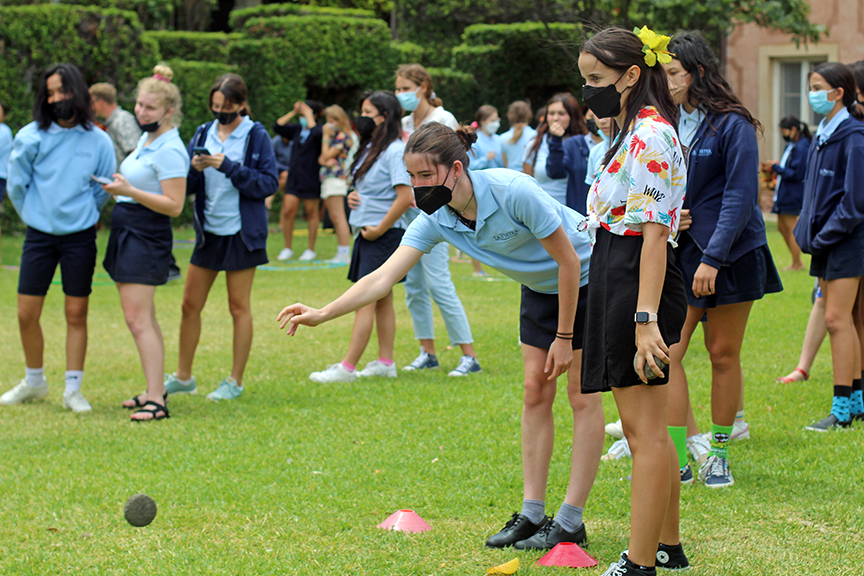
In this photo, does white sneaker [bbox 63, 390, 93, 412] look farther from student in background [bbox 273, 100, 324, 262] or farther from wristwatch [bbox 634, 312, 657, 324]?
student in background [bbox 273, 100, 324, 262]

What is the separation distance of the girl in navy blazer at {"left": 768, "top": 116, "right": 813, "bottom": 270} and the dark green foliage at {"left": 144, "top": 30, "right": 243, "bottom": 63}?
40.5 ft

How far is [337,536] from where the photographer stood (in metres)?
3.75

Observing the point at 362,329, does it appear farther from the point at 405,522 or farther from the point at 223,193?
the point at 405,522

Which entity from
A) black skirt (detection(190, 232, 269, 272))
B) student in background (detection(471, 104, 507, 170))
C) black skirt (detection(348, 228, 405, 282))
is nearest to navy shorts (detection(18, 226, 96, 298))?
black skirt (detection(190, 232, 269, 272))

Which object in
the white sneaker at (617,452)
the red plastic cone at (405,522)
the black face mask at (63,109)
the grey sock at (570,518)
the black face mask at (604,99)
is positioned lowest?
the white sneaker at (617,452)

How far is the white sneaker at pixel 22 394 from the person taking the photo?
6.09 m

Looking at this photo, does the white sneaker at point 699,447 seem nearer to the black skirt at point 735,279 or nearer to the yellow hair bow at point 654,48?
the black skirt at point 735,279

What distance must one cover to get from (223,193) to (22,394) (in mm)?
1971

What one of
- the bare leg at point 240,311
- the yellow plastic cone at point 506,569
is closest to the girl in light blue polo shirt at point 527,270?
the yellow plastic cone at point 506,569

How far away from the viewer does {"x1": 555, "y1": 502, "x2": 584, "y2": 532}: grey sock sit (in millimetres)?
3555

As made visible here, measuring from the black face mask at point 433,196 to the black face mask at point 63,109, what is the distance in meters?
3.48

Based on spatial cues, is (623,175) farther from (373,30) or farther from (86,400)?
(373,30)

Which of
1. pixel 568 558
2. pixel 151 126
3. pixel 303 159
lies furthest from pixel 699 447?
pixel 303 159

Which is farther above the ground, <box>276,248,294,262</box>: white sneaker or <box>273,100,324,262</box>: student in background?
<box>273,100,324,262</box>: student in background
